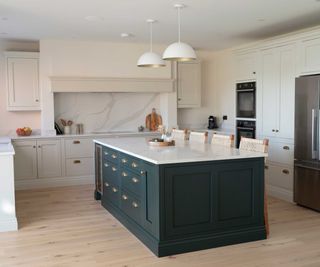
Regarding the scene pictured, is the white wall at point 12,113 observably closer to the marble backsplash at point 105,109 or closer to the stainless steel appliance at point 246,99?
the marble backsplash at point 105,109

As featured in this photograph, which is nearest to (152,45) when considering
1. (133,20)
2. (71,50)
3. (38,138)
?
(71,50)

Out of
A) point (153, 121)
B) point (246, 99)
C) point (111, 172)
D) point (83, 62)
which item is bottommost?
point (111, 172)

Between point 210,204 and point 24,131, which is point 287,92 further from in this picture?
point 24,131

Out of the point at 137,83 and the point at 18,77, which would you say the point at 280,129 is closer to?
the point at 137,83

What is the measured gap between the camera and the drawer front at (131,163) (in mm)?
3888

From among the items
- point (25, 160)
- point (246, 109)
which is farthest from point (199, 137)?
point (25, 160)

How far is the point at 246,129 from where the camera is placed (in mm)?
6355

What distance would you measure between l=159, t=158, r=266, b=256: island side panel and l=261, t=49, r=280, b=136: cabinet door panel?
2110 mm

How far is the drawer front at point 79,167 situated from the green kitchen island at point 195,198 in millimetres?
2778

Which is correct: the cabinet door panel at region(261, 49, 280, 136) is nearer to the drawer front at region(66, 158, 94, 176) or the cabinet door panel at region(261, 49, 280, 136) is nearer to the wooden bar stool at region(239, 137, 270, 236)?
the wooden bar stool at region(239, 137, 270, 236)

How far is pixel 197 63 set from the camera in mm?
7562

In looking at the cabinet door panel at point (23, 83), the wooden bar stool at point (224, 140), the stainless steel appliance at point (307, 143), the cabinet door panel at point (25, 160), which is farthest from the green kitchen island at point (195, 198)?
the cabinet door panel at point (23, 83)

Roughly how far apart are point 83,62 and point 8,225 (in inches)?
128

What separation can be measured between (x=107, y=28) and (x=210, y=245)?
3391mm
